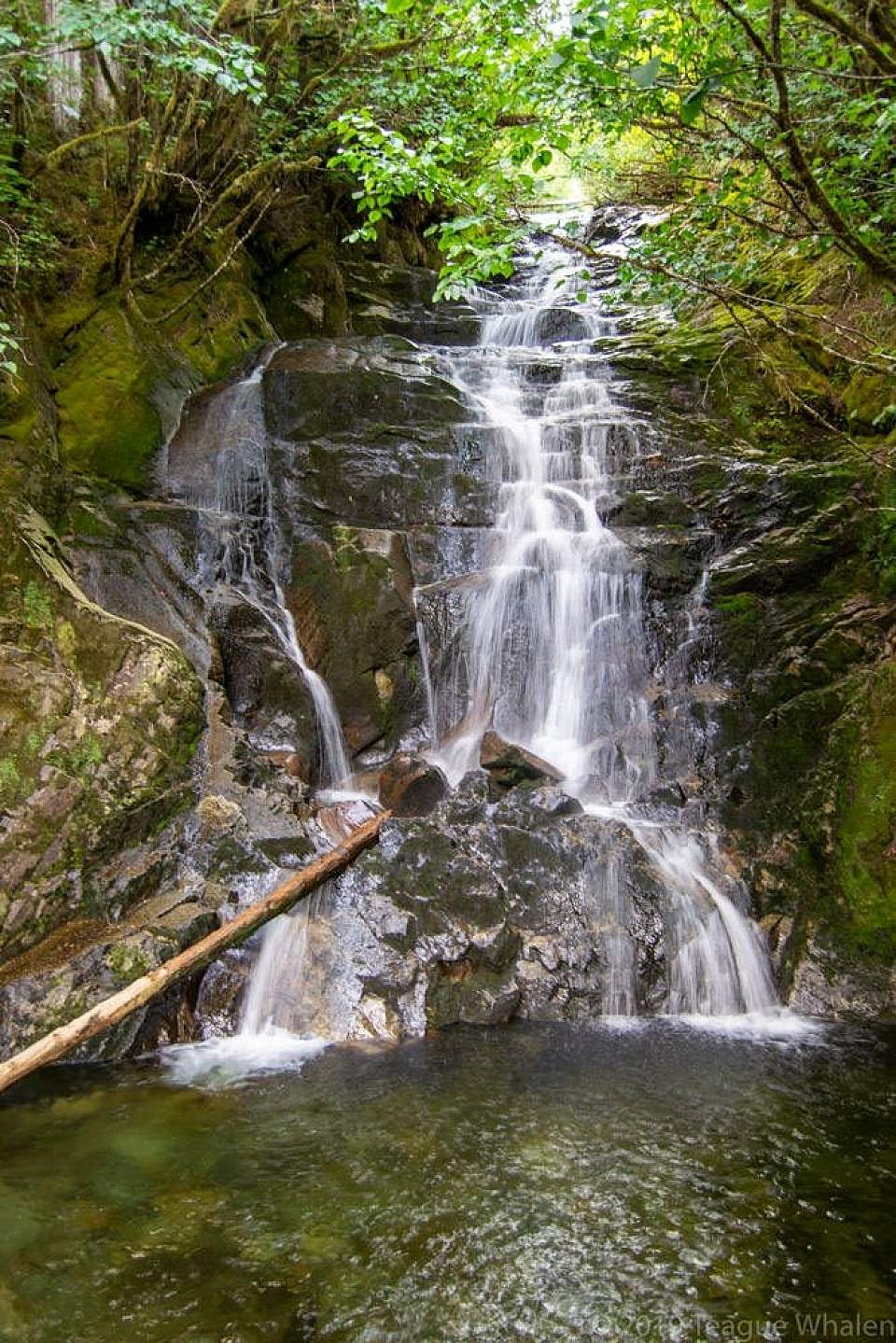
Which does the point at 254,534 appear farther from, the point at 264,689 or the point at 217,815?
the point at 217,815

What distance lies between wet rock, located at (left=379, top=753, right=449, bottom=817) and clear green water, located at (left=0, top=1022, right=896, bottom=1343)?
2.44m

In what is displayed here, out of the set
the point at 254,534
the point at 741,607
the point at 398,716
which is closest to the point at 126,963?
the point at 398,716

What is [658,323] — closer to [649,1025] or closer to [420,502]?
[420,502]

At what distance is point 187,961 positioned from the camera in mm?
4871

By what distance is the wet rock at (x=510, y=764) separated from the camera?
728 cm

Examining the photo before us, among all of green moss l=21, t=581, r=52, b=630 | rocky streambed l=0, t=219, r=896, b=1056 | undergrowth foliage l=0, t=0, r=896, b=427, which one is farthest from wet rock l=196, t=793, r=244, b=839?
undergrowth foliage l=0, t=0, r=896, b=427

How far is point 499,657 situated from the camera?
8906 mm

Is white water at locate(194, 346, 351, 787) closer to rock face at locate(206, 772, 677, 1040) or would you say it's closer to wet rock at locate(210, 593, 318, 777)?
wet rock at locate(210, 593, 318, 777)

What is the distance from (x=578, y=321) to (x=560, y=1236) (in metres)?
15.4

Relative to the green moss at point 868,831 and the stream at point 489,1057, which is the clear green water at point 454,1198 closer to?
the stream at point 489,1057

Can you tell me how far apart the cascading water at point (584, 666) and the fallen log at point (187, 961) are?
199cm

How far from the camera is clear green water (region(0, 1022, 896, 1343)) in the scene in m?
2.78

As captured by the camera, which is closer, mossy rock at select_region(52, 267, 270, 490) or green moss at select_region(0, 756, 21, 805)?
green moss at select_region(0, 756, 21, 805)

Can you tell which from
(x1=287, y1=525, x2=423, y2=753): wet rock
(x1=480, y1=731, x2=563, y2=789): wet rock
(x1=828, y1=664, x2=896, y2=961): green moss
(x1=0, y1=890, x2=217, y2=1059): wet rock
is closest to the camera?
(x1=0, y1=890, x2=217, y2=1059): wet rock
